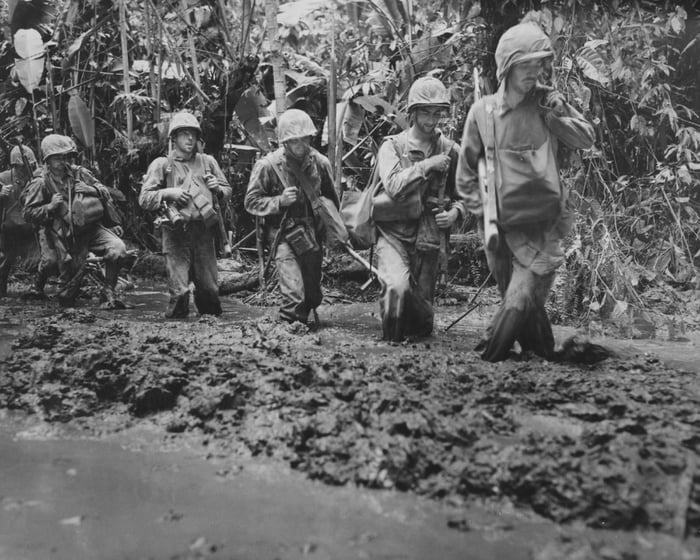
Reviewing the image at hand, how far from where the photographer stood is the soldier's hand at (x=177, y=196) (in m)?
7.51

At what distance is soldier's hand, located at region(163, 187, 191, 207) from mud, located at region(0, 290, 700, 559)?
1718mm

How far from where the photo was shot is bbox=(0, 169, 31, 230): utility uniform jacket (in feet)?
33.6

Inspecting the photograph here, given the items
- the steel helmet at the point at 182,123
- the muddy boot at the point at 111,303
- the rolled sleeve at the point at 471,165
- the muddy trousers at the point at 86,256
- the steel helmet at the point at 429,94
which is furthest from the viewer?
the muddy trousers at the point at 86,256

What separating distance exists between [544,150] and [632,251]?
3.48 meters

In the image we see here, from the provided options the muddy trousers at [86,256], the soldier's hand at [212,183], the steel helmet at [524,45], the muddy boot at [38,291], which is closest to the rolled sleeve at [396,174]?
the steel helmet at [524,45]

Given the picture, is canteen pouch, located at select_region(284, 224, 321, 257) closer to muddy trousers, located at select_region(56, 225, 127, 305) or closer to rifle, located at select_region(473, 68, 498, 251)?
rifle, located at select_region(473, 68, 498, 251)

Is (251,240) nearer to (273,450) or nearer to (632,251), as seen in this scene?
(632,251)

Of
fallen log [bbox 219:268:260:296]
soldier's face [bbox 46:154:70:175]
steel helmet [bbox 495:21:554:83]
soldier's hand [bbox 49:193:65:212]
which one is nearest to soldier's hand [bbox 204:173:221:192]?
soldier's hand [bbox 49:193:65:212]

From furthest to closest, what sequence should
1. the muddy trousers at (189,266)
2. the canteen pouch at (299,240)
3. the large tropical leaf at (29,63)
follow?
1. the large tropical leaf at (29,63)
2. the muddy trousers at (189,266)
3. the canteen pouch at (299,240)

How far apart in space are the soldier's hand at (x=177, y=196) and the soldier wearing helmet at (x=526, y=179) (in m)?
3.34

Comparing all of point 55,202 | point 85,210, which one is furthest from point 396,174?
point 55,202

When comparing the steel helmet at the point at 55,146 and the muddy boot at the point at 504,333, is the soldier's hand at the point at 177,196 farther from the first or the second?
the muddy boot at the point at 504,333

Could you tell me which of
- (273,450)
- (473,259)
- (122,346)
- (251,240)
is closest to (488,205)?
(273,450)

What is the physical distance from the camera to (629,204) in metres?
8.48
